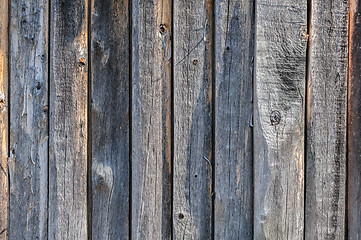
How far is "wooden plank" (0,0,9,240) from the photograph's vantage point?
1610 mm

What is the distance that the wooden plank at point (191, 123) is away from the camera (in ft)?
5.03

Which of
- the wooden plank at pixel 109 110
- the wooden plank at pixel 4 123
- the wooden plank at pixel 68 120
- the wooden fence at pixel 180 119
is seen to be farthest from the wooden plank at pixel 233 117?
the wooden plank at pixel 4 123

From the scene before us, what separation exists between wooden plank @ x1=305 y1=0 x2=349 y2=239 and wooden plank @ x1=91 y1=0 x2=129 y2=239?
969mm

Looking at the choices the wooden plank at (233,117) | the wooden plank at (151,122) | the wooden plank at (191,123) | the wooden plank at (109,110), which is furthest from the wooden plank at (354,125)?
the wooden plank at (109,110)

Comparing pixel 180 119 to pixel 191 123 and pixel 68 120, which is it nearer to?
pixel 191 123

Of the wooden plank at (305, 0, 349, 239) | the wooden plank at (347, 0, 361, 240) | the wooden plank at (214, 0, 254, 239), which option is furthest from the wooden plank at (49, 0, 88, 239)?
the wooden plank at (347, 0, 361, 240)

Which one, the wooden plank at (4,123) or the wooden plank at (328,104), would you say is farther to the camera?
the wooden plank at (4,123)

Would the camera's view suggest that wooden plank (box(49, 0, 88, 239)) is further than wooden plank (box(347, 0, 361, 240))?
Yes

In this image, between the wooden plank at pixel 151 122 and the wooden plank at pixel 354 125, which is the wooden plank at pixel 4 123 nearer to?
the wooden plank at pixel 151 122

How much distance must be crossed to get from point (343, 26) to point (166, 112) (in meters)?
1.01

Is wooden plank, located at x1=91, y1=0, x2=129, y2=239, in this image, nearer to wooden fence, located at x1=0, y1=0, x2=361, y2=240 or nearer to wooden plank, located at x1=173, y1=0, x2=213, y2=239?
wooden fence, located at x1=0, y1=0, x2=361, y2=240

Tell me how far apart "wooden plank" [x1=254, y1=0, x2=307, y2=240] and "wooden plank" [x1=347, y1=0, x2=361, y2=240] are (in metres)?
0.25

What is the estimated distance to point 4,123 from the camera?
5.31ft

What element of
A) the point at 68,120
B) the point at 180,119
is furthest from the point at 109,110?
the point at 180,119
